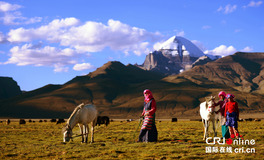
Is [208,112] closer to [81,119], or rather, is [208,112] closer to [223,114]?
[223,114]

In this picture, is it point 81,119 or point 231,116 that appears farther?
point 81,119

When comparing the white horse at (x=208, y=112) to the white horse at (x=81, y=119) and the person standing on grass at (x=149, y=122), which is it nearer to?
the person standing on grass at (x=149, y=122)

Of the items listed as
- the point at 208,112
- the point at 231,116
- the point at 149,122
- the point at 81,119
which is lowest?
the point at 149,122

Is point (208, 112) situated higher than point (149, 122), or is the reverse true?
point (208, 112)

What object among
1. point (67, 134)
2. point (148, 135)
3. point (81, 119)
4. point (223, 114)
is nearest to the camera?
point (148, 135)

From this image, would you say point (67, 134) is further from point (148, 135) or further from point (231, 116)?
point (231, 116)

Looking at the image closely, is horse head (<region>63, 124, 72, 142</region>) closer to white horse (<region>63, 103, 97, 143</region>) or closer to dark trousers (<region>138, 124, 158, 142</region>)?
white horse (<region>63, 103, 97, 143</region>)

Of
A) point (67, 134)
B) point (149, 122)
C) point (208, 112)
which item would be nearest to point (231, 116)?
point (208, 112)

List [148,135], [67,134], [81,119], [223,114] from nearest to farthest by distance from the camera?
[148,135] → [67,134] → [223,114] → [81,119]

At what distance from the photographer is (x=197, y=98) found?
171000 millimetres

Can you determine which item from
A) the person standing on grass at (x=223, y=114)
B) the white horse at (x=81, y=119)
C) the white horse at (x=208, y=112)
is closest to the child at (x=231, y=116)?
the person standing on grass at (x=223, y=114)

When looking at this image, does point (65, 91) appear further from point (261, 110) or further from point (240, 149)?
point (240, 149)

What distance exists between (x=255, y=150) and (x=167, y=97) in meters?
162

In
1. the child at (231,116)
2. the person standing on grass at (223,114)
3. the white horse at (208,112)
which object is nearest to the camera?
the child at (231,116)
